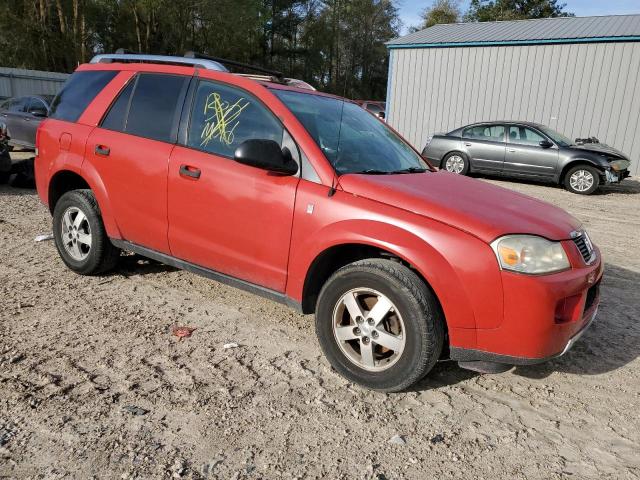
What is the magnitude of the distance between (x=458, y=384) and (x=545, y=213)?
1.22 m

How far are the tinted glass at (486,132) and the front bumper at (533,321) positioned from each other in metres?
10.6

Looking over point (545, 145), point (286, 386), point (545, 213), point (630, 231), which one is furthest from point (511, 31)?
point (286, 386)

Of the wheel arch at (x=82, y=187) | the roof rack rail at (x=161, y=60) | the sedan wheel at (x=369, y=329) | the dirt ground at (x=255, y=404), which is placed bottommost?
the dirt ground at (x=255, y=404)

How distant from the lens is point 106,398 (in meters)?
2.76

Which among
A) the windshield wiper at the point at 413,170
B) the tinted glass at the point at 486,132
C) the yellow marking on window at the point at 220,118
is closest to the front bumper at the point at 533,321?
the windshield wiper at the point at 413,170

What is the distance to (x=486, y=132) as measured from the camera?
42.1ft

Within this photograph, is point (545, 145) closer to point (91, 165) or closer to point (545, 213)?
point (545, 213)

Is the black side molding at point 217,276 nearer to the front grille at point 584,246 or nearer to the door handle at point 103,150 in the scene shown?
the door handle at point 103,150

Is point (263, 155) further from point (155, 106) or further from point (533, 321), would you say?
point (533, 321)

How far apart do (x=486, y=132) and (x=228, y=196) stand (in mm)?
10887

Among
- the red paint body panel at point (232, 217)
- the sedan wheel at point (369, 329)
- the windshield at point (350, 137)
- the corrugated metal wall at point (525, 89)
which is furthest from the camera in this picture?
the corrugated metal wall at point (525, 89)

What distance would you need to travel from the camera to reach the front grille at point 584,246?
303 cm

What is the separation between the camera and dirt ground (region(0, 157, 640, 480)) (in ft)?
7.75

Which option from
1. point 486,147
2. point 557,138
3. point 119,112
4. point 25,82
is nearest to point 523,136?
point 557,138
